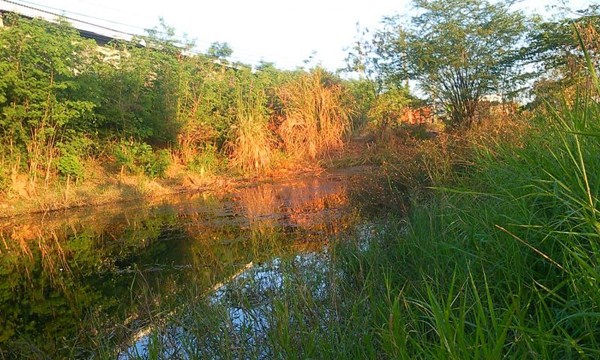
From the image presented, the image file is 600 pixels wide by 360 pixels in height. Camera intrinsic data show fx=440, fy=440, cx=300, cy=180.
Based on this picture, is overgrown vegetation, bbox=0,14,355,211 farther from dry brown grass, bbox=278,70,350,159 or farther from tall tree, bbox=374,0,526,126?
tall tree, bbox=374,0,526,126

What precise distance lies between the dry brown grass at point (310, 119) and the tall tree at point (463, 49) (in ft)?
11.3

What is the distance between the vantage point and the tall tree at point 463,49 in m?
15.1

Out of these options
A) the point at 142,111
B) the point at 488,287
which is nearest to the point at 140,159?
the point at 142,111

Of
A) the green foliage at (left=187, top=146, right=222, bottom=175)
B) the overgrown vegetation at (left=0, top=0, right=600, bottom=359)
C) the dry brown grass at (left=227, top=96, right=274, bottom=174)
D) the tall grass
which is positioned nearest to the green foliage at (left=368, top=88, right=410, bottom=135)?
the overgrown vegetation at (left=0, top=0, right=600, bottom=359)

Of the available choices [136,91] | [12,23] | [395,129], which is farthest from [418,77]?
[12,23]

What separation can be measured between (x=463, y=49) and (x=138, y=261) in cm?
1358

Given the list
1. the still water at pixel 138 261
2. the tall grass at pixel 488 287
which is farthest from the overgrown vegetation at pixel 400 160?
the still water at pixel 138 261

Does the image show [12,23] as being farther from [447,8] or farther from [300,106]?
[447,8]

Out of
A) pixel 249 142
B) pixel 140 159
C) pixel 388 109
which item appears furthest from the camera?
pixel 388 109

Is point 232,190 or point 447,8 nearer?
point 232,190

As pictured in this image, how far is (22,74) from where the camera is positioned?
34.8 feet

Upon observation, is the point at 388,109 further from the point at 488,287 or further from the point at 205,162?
the point at 488,287

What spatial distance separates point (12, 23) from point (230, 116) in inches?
261

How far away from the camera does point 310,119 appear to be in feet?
51.8
